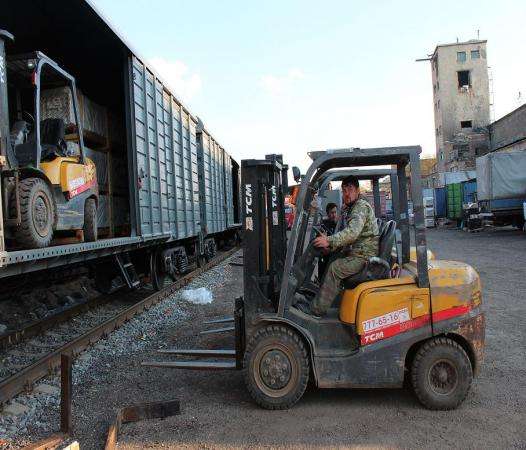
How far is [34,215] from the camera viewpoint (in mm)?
4801

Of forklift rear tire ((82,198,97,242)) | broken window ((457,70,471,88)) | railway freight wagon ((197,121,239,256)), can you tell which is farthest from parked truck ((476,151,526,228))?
broken window ((457,70,471,88))

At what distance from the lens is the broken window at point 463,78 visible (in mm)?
52781

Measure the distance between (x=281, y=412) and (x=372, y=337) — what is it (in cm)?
93

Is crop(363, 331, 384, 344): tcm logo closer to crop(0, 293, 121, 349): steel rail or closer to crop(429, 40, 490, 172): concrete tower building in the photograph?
crop(0, 293, 121, 349): steel rail

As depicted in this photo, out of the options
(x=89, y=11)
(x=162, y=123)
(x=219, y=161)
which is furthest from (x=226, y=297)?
(x=219, y=161)

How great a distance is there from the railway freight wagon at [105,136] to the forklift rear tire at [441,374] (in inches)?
135

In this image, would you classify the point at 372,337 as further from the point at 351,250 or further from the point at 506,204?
the point at 506,204

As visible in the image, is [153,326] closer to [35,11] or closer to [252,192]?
[252,192]

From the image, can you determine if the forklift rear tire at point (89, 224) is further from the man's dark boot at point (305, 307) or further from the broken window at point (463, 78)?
the broken window at point (463, 78)

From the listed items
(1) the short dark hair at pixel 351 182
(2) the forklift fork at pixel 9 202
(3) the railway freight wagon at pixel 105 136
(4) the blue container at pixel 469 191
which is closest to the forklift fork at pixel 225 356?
(1) the short dark hair at pixel 351 182

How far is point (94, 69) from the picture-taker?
27.5ft

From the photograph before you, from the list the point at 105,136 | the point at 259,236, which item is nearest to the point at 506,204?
the point at 105,136

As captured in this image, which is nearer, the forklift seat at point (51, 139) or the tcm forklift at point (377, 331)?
the tcm forklift at point (377, 331)

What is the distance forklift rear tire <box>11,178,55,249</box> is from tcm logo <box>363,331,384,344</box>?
3184mm
